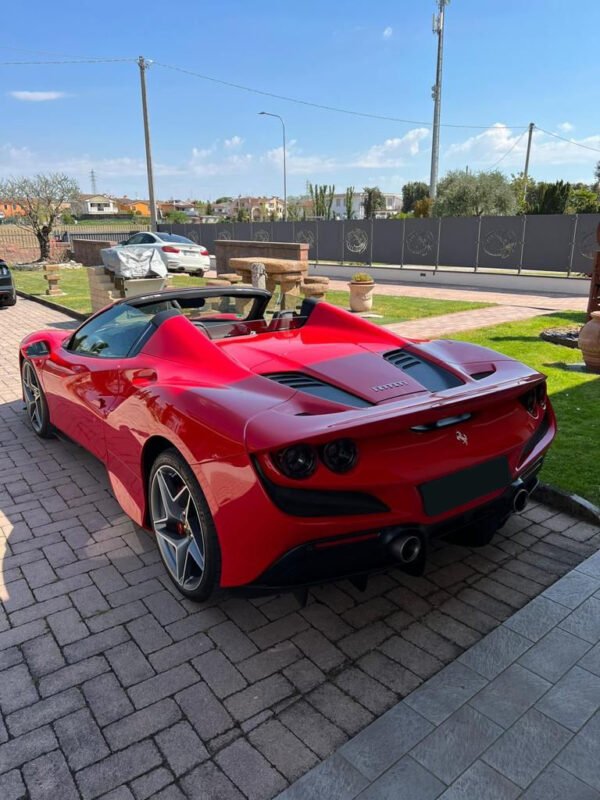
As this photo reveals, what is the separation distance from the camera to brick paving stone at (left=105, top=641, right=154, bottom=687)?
7.68ft

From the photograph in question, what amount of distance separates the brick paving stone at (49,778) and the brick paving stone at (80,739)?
0.03 metres

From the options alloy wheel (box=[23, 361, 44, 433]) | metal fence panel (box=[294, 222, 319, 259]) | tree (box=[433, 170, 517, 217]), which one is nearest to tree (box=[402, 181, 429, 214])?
tree (box=[433, 170, 517, 217])

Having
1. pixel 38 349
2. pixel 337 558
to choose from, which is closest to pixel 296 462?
pixel 337 558

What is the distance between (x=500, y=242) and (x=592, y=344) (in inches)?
618

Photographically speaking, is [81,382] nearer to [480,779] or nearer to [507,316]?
[480,779]

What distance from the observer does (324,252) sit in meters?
26.8

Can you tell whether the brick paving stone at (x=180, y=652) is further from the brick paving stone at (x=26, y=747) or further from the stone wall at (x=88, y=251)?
the stone wall at (x=88, y=251)

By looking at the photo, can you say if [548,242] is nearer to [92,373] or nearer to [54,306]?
[54,306]

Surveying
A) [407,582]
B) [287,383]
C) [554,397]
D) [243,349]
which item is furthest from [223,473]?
[554,397]

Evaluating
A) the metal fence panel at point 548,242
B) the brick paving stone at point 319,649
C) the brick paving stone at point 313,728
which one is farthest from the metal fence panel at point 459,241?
the brick paving stone at point 313,728

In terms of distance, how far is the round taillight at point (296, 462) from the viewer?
6.94 feet

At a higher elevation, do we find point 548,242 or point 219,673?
point 548,242

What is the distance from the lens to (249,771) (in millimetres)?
1923

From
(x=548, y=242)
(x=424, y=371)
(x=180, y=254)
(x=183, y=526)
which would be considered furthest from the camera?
(x=180, y=254)
